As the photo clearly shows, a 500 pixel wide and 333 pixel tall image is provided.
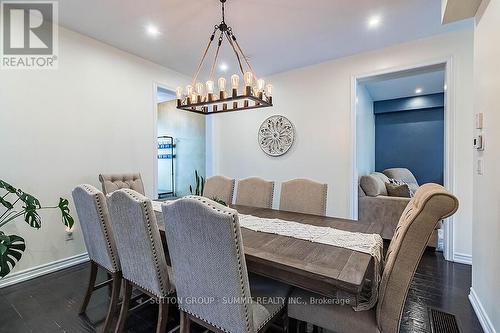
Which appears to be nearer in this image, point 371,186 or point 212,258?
point 212,258

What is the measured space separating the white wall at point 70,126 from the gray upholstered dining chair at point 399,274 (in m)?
3.01

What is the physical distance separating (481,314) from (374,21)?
2890 mm

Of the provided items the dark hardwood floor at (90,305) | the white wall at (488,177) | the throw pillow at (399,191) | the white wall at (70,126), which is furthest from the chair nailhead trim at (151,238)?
the throw pillow at (399,191)

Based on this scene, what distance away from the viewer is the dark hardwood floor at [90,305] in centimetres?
181

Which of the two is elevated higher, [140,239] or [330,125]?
[330,125]

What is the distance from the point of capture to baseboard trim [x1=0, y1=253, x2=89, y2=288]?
2390mm

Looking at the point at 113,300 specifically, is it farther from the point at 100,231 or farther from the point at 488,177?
the point at 488,177

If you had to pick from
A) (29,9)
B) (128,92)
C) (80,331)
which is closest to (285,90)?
(128,92)

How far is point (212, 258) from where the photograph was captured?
1085mm

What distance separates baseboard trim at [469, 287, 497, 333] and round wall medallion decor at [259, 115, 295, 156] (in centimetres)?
281

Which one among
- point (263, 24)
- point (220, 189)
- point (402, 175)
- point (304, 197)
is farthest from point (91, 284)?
point (402, 175)

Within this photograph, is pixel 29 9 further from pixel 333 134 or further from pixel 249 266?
pixel 333 134

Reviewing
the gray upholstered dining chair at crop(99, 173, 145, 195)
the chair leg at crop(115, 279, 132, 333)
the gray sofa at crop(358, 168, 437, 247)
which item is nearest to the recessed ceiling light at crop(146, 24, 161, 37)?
the gray upholstered dining chair at crop(99, 173, 145, 195)

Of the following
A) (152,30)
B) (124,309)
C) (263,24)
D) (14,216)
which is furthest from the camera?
(152,30)
